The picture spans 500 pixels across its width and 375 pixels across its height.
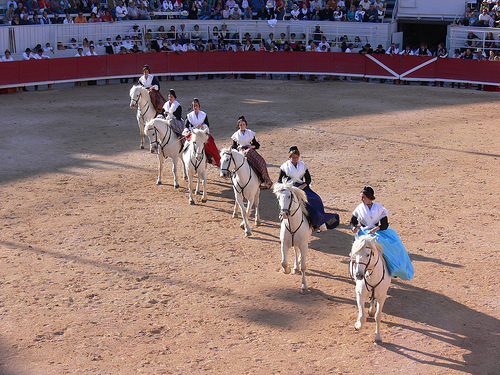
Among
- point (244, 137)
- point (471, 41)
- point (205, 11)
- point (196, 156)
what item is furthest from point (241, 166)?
point (205, 11)

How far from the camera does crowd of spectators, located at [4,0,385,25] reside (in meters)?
30.5

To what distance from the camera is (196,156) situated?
42.4ft

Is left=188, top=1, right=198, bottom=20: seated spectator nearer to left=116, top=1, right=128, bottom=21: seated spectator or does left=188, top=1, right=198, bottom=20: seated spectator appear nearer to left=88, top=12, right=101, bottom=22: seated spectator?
left=116, top=1, right=128, bottom=21: seated spectator

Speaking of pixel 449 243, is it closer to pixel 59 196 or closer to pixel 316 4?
pixel 59 196

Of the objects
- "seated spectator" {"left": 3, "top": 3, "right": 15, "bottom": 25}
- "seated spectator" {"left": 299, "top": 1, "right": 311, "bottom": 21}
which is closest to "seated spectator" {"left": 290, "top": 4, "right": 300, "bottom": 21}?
"seated spectator" {"left": 299, "top": 1, "right": 311, "bottom": 21}

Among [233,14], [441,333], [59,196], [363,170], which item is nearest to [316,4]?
[233,14]

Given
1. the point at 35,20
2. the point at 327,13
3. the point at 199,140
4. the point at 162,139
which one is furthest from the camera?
the point at 327,13

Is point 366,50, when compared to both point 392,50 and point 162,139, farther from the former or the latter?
point 162,139

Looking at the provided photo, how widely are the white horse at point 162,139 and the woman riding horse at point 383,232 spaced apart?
Result: 7203 millimetres

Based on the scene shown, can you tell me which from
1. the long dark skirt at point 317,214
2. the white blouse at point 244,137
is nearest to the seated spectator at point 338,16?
the white blouse at point 244,137

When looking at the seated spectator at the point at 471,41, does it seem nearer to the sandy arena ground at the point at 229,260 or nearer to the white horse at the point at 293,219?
the sandy arena ground at the point at 229,260

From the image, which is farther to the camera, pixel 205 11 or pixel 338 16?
pixel 205 11

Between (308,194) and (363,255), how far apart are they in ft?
8.48

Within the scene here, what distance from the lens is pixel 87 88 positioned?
2805cm
